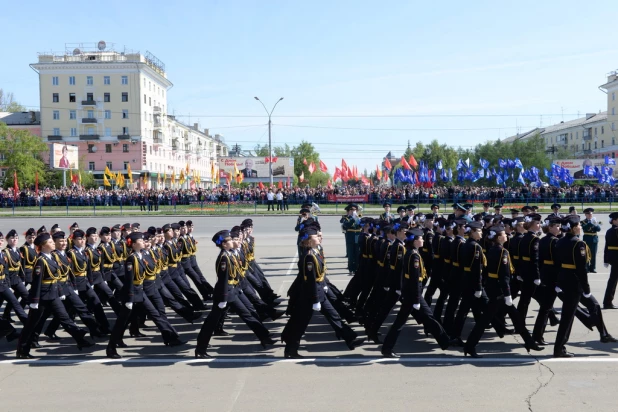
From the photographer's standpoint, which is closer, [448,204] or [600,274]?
A: [600,274]

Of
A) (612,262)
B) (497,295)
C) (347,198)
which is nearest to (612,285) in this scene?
(612,262)

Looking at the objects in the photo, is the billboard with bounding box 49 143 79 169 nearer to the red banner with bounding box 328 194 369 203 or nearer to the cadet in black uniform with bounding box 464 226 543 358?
the red banner with bounding box 328 194 369 203

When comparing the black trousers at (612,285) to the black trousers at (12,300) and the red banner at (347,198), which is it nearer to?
the black trousers at (12,300)

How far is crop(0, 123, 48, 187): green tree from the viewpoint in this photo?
206 ft

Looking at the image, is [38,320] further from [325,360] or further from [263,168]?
[263,168]

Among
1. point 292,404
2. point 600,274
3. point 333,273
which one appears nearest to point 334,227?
point 333,273

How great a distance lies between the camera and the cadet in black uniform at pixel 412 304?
7.92 meters

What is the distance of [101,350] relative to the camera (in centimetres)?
863

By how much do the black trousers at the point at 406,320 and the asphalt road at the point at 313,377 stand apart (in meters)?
0.22

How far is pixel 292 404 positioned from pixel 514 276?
4881 millimetres

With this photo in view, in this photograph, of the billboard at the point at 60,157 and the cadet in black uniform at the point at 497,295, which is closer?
the cadet in black uniform at the point at 497,295

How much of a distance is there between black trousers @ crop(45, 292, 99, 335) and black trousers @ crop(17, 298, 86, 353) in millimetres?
218

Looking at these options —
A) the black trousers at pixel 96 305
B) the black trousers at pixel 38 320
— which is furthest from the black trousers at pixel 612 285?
the black trousers at pixel 38 320

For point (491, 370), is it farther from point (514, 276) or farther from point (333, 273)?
point (333, 273)
